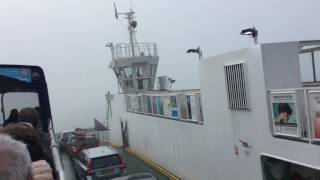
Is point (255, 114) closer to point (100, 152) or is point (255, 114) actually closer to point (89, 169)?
point (89, 169)

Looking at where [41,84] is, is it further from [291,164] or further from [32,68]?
[291,164]

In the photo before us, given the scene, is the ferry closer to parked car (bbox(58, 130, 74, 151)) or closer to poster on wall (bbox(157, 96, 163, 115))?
poster on wall (bbox(157, 96, 163, 115))

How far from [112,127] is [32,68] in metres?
33.9

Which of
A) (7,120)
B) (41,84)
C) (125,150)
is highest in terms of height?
(41,84)

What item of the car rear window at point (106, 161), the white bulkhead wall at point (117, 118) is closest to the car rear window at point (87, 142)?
the white bulkhead wall at point (117, 118)

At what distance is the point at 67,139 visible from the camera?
33.7 metres

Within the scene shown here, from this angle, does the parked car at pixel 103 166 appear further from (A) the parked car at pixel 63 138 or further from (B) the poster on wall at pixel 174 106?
(A) the parked car at pixel 63 138

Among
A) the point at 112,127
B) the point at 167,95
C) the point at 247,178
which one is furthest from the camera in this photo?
the point at 112,127

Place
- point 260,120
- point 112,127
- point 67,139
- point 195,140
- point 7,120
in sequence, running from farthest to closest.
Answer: point 112,127, point 67,139, point 195,140, point 260,120, point 7,120

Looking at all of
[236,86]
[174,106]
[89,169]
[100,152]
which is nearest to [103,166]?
[89,169]

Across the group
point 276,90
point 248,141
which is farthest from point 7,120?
point 248,141

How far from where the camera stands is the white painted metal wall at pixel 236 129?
12258 mm

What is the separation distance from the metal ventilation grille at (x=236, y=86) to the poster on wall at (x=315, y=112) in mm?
3430

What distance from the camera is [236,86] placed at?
1413 cm
